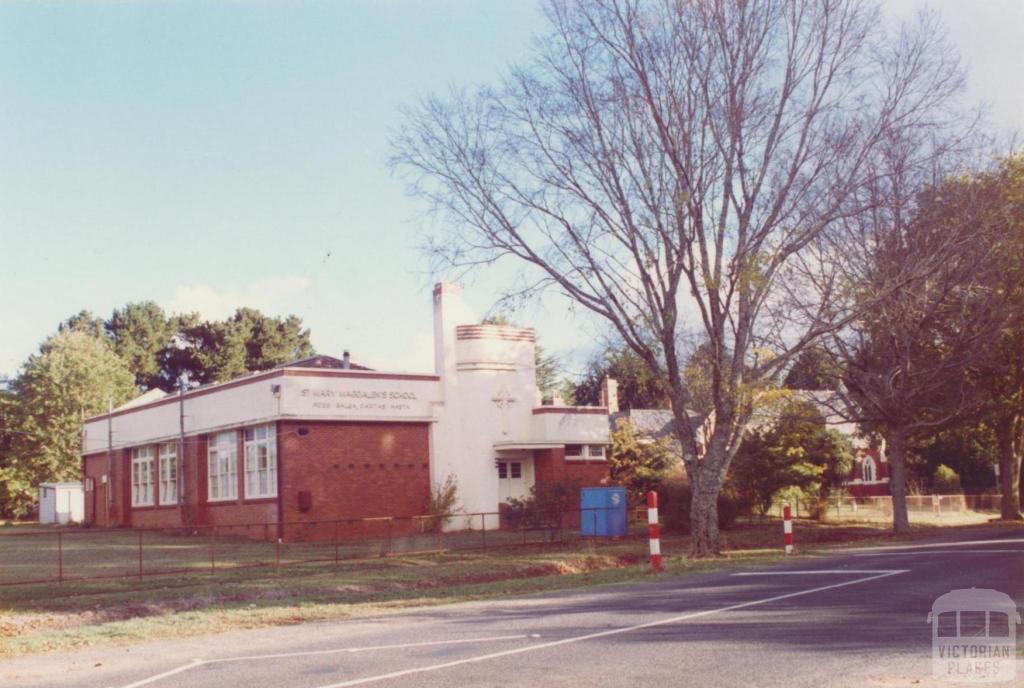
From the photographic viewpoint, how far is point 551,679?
8844 mm

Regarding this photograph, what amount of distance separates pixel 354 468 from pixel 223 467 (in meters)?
6.43

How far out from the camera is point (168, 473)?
4719 cm

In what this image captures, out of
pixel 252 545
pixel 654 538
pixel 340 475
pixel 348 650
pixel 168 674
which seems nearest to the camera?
pixel 168 674

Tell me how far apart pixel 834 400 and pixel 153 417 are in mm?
29681

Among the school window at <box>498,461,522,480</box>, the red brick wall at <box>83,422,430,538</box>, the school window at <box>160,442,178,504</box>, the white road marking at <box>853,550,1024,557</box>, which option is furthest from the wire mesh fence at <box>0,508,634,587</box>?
the white road marking at <box>853,550,1024,557</box>

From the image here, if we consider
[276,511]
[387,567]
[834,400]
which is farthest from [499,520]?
[387,567]

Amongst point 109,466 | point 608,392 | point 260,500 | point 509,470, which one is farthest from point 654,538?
point 608,392

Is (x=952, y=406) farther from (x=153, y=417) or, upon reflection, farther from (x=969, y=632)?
(x=153, y=417)

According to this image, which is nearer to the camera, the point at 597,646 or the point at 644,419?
the point at 597,646

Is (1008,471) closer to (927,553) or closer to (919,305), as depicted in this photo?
(919,305)

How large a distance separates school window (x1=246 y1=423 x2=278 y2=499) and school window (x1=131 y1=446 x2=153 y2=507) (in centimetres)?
1058

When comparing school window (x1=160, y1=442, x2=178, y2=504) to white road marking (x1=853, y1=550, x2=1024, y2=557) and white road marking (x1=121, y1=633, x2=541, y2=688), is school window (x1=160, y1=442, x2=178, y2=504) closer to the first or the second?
white road marking (x1=853, y1=550, x2=1024, y2=557)

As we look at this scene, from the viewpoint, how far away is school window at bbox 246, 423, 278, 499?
38.7 m

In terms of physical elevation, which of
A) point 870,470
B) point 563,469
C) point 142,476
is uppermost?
point 142,476
